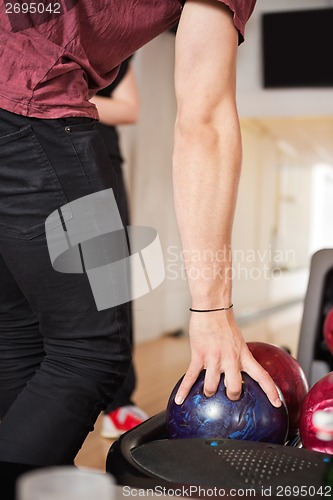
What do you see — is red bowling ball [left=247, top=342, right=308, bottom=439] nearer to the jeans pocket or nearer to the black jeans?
the black jeans

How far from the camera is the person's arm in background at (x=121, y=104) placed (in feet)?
7.61

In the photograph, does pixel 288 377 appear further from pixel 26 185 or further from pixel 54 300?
pixel 26 185

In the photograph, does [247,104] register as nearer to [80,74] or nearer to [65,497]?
[80,74]

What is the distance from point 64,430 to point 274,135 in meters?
5.56

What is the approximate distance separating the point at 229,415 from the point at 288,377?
0.21 m

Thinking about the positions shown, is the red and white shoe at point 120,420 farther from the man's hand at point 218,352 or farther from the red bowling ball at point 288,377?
the man's hand at point 218,352

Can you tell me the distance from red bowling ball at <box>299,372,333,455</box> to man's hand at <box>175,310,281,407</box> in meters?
0.11

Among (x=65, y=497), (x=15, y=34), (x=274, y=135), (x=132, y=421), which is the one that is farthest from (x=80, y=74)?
(x=274, y=135)

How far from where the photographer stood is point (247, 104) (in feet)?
14.2

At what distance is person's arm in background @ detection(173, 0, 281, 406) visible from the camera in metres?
0.96

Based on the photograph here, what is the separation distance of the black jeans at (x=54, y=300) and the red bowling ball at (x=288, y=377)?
296 millimetres

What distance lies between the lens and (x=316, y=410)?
1030 millimetres

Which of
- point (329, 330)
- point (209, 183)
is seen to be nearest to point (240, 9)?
point (209, 183)

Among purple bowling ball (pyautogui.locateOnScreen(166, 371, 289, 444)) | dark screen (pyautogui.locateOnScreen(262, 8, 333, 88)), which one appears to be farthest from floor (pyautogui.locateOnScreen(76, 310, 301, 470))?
dark screen (pyautogui.locateOnScreen(262, 8, 333, 88))
